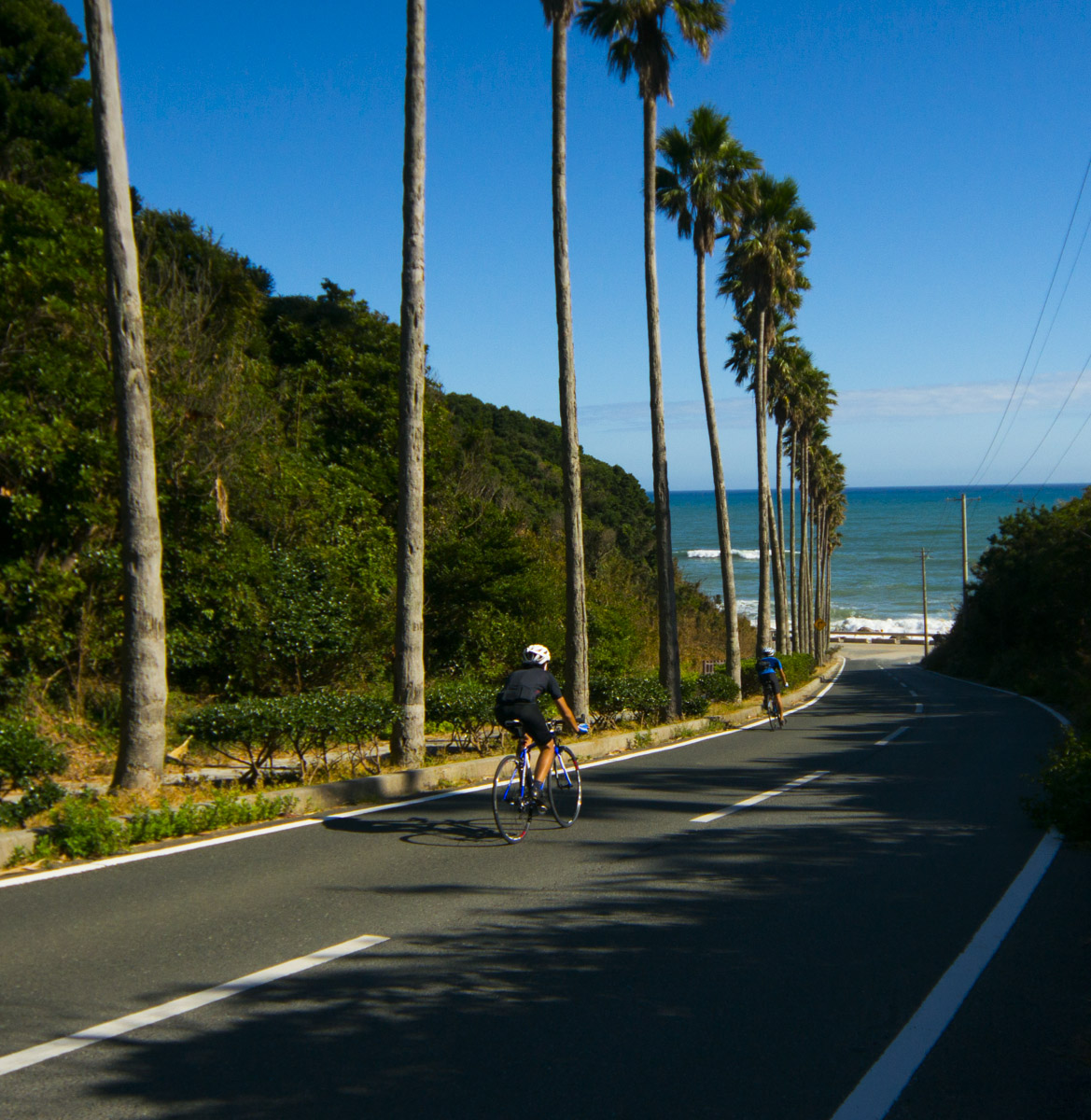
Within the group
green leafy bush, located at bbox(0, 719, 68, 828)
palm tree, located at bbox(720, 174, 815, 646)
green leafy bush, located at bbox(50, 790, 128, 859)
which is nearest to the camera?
green leafy bush, located at bbox(50, 790, 128, 859)

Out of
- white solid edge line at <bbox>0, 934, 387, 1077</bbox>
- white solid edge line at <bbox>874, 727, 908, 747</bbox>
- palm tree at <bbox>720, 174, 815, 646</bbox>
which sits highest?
palm tree at <bbox>720, 174, 815, 646</bbox>

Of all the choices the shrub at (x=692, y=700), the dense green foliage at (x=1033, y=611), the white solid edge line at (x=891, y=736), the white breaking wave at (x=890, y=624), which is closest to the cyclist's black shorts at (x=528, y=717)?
the white solid edge line at (x=891, y=736)

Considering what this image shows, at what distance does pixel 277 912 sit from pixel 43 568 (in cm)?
1019

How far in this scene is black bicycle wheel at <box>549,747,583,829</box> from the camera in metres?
9.49

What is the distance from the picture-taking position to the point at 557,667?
941 inches

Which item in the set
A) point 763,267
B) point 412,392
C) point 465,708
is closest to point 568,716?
point 465,708

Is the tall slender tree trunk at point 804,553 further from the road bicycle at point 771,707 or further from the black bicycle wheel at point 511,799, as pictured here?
the black bicycle wheel at point 511,799

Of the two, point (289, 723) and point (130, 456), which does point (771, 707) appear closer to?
point (289, 723)

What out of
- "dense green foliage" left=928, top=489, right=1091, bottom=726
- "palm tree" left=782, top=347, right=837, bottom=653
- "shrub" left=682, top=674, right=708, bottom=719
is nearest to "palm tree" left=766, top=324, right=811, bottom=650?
"palm tree" left=782, top=347, right=837, bottom=653

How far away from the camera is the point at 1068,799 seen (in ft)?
29.7

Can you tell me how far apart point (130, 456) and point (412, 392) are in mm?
3970

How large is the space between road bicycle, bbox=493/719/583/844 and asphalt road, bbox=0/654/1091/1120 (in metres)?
0.21

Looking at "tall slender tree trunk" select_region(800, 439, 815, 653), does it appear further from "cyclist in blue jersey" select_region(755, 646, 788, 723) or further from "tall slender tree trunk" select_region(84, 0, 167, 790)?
"tall slender tree trunk" select_region(84, 0, 167, 790)

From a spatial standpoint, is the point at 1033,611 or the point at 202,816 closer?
the point at 202,816
